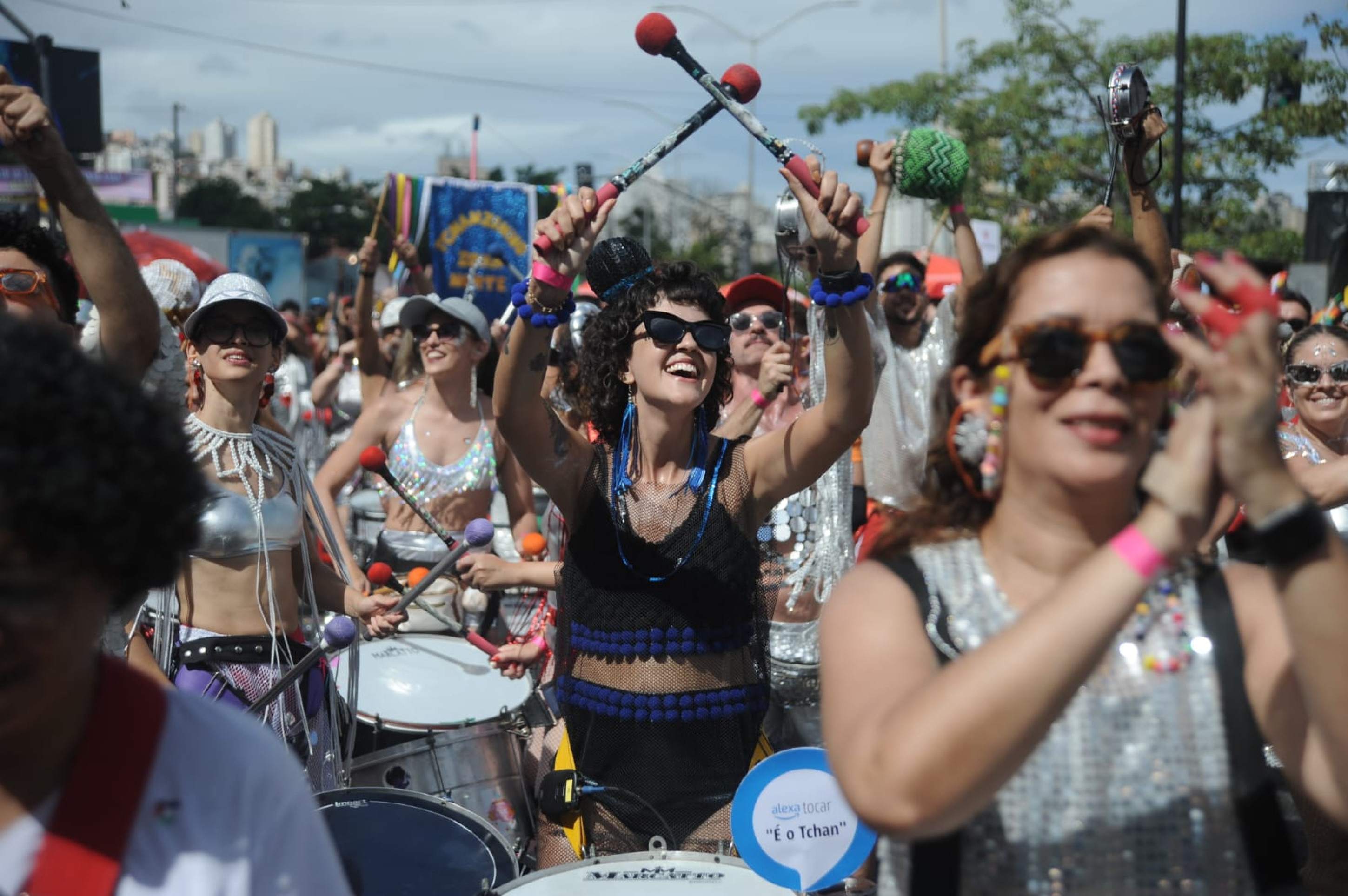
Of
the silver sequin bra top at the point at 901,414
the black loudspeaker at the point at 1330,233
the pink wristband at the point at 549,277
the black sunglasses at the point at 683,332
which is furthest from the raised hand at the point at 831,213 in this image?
the black loudspeaker at the point at 1330,233

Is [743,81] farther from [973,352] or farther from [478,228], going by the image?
[478,228]

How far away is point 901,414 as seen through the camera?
5.80 meters

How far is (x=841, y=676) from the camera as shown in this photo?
1.63m

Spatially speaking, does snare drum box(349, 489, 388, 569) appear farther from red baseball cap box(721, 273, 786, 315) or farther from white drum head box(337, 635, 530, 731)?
red baseball cap box(721, 273, 786, 315)

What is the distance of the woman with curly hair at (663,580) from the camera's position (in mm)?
3199

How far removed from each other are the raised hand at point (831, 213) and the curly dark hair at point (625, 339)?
2.39ft

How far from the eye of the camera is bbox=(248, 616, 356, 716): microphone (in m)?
3.35

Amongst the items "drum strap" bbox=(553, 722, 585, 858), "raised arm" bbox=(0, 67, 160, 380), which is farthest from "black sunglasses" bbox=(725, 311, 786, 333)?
"raised arm" bbox=(0, 67, 160, 380)

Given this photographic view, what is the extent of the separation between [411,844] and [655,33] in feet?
6.55

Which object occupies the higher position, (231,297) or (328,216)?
(328,216)

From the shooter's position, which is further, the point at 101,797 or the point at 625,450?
the point at 625,450

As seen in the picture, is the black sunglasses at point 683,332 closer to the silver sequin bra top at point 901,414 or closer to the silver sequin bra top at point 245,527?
the silver sequin bra top at point 245,527

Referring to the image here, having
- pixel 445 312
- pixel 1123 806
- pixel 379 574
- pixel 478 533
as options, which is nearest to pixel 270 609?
pixel 379 574

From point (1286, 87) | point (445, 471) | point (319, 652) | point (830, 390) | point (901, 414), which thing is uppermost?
point (1286, 87)
